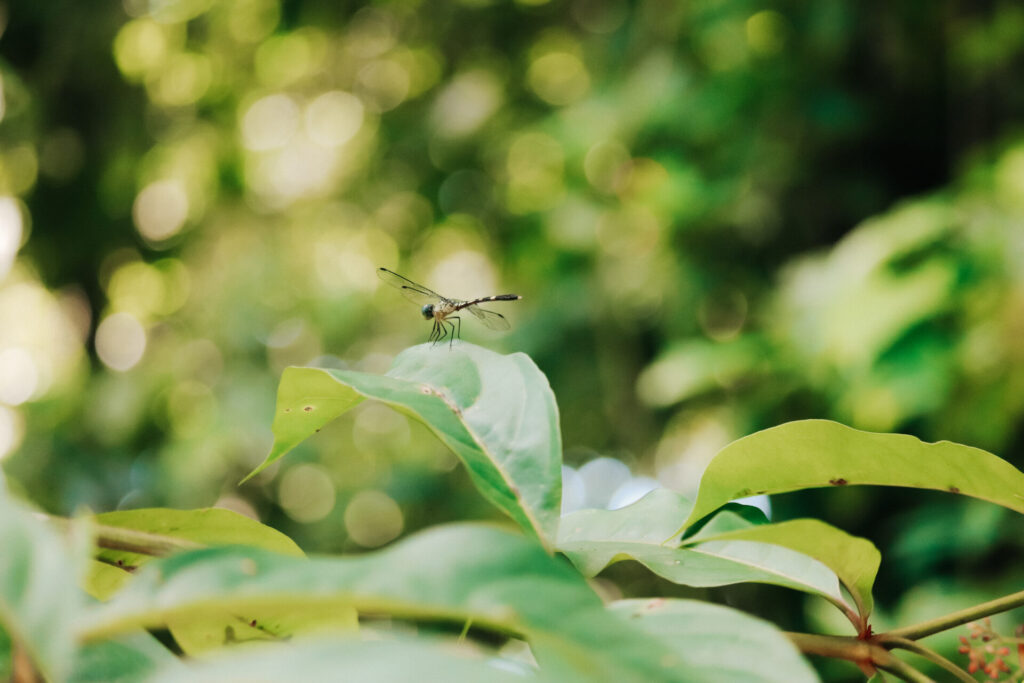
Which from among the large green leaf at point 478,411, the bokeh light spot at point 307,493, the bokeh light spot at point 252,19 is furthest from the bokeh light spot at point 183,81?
the large green leaf at point 478,411

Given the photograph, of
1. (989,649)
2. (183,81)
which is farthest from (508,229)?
(989,649)

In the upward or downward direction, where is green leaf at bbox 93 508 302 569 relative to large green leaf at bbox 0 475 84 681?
downward

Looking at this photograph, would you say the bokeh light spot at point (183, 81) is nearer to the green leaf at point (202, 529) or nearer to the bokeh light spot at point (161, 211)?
the bokeh light spot at point (161, 211)

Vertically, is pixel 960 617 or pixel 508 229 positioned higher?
pixel 960 617

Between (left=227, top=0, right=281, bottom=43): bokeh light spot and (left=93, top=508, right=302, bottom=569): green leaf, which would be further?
(left=227, top=0, right=281, bottom=43): bokeh light spot

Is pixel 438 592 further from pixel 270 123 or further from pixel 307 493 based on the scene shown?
pixel 307 493

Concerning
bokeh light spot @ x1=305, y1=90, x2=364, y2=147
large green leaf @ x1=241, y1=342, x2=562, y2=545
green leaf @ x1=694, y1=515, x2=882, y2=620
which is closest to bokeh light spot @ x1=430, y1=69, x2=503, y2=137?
bokeh light spot @ x1=305, y1=90, x2=364, y2=147

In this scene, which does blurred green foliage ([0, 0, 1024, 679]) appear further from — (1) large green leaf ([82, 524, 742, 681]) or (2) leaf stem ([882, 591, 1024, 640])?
(1) large green leaf ([82, 524, 742, 681])
